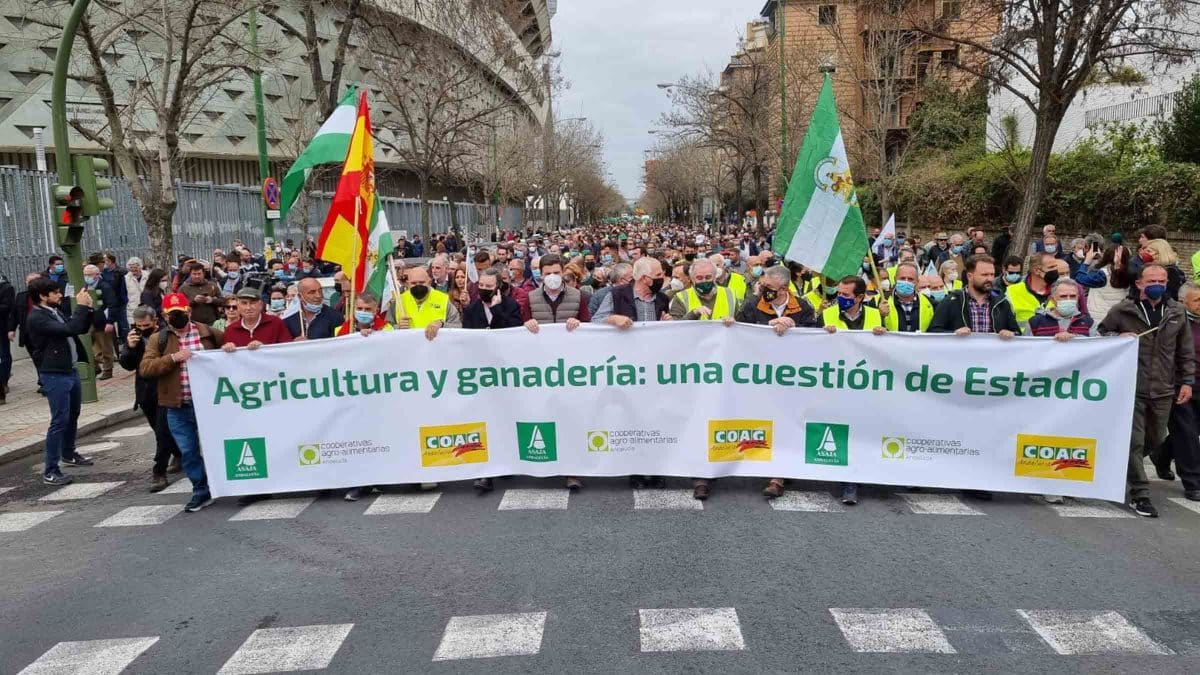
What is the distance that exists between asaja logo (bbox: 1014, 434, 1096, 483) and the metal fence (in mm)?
14948

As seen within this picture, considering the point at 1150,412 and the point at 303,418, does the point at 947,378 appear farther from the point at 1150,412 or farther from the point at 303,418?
the point at 303,418

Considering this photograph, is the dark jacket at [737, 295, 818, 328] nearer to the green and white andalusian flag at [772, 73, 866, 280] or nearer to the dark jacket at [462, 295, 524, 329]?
the green and white andalusian flag at [772, 73, 866, 280]

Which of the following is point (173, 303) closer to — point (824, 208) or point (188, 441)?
point (188, 441)

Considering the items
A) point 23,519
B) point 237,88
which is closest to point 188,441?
point 23,519

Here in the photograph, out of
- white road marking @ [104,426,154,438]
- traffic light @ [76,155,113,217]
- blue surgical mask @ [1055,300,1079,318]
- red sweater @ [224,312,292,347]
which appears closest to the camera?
blue surgical mask @ [1055,300,1079,318]

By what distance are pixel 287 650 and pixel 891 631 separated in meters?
2.90

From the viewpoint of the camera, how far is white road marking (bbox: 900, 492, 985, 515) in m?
6.71

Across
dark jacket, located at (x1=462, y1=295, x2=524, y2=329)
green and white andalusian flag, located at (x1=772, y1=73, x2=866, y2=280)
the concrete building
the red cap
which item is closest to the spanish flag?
dark jacket, located at (x1=462, y1=295, x2=524, y2=329)

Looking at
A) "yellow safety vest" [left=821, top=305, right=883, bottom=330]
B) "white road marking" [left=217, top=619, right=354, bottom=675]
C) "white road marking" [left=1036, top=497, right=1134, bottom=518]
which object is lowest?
"white road marking" [left=1036, top=497, right=1134, bottom=518]

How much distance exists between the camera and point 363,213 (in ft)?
28.0

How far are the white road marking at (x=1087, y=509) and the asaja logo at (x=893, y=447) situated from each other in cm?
107

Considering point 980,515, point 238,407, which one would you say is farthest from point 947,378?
point 238,407

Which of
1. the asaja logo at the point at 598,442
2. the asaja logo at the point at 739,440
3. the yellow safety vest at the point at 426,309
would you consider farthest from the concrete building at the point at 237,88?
the asaja logo at the point at 739,440

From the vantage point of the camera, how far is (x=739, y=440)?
724 centimetres
